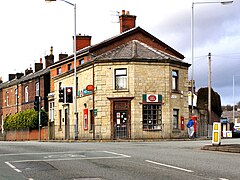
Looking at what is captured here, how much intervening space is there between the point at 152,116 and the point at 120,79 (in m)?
4.22

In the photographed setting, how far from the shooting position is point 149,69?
141 ft

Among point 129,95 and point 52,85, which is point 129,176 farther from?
point 52,85

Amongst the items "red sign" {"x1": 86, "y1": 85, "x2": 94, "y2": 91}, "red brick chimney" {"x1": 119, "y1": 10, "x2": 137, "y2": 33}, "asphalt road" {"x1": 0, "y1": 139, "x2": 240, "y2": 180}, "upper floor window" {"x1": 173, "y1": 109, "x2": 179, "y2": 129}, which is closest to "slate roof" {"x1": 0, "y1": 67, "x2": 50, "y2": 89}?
"red brick chimney" {"x1": 119, "y1": 10, "x2": 137, "y2": 33}

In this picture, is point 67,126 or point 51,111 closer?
point 67,126

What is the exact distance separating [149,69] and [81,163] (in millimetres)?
27661

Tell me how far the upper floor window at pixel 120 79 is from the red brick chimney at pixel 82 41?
12.3 m

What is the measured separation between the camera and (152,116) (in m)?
42.6

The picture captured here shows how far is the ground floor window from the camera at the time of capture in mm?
42375

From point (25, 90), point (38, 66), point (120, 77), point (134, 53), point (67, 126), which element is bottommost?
point (67, 126)

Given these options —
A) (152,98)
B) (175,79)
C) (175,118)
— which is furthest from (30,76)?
(175,118)

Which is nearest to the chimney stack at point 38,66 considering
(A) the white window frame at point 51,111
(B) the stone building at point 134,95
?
(A) the white window frame at point 51,111

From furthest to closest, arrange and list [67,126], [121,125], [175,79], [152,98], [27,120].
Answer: [27,120], [67,126], [175,79], [152,98], [121,125]

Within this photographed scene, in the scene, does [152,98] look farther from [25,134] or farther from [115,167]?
[115,167]

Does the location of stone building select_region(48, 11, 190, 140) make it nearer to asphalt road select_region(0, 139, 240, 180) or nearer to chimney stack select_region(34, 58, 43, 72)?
asphalt road select_region(0, 139, 240, 180)
